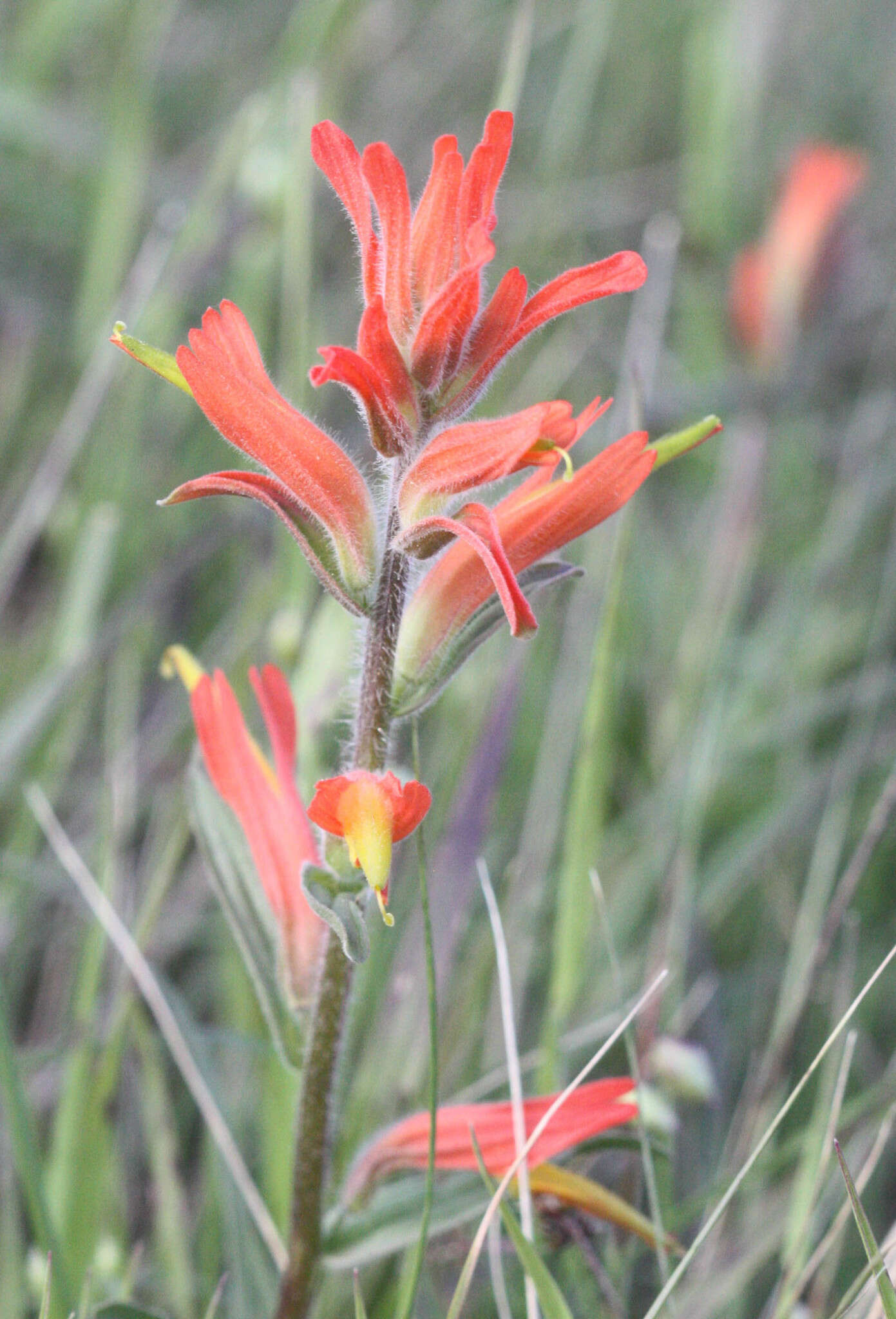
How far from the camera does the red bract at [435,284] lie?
2.20 feet

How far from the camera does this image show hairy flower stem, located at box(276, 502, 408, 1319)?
758mm

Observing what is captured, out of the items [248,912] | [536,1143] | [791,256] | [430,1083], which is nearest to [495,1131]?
[536,1143]

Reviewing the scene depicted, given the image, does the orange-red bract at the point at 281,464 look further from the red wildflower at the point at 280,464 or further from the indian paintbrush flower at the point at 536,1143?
the indian paintbrush flower at the point at 536,1143

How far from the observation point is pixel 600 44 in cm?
183

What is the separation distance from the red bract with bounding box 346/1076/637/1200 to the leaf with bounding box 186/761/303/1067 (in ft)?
0.32

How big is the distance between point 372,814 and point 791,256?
1.96m

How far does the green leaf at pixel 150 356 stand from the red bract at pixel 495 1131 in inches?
20.5

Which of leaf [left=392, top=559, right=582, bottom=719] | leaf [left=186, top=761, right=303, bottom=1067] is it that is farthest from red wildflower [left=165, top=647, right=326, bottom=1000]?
leaf [left=392, top=559, right=582, bottom=719]

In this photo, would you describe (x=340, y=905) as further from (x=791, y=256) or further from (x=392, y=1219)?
(x=791, y=256)

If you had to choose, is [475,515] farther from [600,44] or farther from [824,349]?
[824,349]

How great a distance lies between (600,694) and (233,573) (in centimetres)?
91

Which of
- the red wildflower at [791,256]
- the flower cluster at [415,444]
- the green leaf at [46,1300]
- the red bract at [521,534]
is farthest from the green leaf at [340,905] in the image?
the red wildflower at [791,256]

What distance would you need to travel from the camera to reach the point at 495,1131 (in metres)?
0.83

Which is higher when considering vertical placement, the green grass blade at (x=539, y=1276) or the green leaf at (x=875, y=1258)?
the green leaf at (x=875, y=1258)
